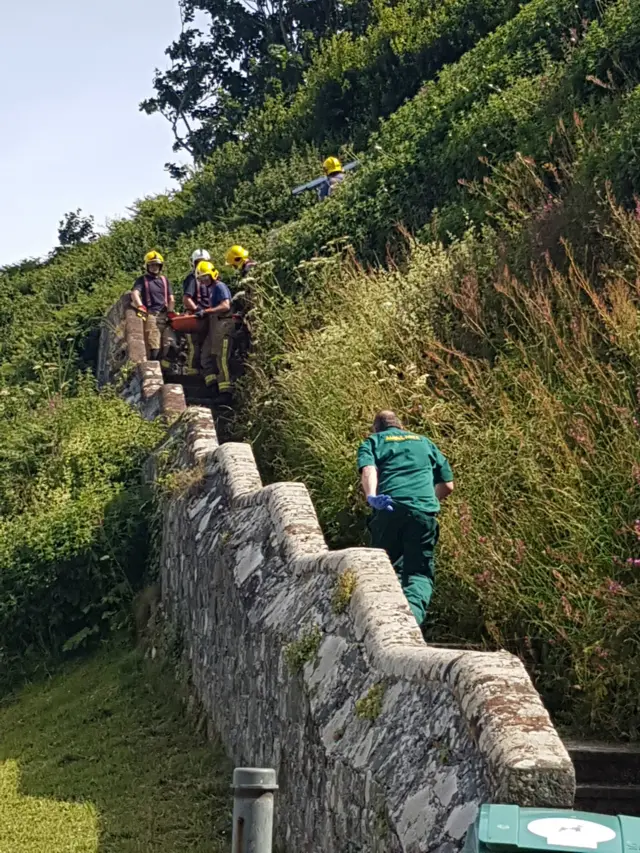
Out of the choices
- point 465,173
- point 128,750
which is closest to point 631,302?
point 128,750

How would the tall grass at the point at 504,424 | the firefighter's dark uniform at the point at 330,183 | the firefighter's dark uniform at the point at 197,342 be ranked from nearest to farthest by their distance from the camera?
the tall grass at the point at 504,424 < the firefighter's dark uniform at the point at 197,342 < the firefighter's dark uniform at the point at 330,183

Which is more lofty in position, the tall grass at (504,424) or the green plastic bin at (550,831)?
the tall grass at (504,424)

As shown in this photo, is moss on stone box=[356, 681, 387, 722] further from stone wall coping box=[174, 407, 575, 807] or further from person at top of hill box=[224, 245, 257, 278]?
person at top of hill box=[224, 245, 257, 278]

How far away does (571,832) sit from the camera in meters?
3.65

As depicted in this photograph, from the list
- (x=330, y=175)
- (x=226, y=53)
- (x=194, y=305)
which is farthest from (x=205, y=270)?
(x=226, y=53)

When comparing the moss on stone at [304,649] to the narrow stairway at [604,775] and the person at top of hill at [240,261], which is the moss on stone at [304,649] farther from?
the person at top of hill at [240,261]

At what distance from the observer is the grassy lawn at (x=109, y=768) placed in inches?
284

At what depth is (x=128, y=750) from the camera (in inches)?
340

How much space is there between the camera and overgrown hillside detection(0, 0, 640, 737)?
7.55m

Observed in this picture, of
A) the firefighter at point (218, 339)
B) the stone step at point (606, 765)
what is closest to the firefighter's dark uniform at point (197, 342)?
the firefighter at point (218, 339)

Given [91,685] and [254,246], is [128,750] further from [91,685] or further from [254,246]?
[254,246]

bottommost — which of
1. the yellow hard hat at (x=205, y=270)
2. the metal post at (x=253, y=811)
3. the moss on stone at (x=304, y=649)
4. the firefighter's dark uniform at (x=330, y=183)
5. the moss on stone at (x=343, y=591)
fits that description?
the moss on stone at (x=304, y=649)

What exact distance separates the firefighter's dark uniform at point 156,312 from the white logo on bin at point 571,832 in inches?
517

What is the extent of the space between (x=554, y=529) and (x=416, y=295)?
16.4ft
